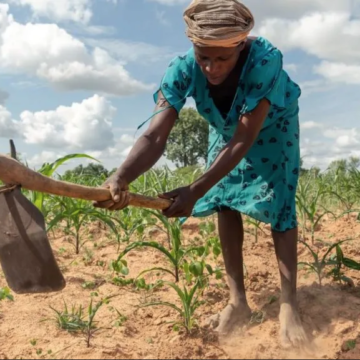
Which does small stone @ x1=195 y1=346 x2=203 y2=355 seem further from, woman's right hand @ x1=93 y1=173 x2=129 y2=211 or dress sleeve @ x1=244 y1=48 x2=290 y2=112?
Result: dress sleeve @ x1=244 y1=48 x2=290 y2=112

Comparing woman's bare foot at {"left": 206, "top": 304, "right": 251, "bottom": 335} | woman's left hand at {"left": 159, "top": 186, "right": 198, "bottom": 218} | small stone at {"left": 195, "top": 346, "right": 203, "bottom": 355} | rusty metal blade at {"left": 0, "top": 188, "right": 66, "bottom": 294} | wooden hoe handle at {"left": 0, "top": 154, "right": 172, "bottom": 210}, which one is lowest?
small stone at {"left": 195, "top": 346, "right": 203, "bottom": 355}

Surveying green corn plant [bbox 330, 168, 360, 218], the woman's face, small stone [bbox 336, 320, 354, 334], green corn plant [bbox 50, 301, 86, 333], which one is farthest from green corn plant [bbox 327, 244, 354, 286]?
green corn plant [bbox 330, 168, 360, 218]

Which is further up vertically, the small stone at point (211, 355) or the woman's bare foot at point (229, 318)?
Answer: the woman's bare foot at point (229, 318)

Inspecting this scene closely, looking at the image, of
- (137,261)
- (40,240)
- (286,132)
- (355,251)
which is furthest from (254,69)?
(355,251)

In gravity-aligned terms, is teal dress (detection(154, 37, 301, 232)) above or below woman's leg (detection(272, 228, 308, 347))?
above

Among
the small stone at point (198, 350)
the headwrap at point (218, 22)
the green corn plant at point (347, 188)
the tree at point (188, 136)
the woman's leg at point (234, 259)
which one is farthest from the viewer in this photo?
the tree at point (188, 136)

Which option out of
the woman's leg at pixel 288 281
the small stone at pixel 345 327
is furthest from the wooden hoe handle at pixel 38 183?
the small stone at pixel 345 327

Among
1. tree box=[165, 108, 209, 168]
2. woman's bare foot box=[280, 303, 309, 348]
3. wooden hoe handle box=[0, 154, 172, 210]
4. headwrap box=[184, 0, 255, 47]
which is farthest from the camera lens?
tree box=[165, 108, 209, 168]

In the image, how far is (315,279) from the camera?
127 inches

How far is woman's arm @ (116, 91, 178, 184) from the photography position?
8.02 feet

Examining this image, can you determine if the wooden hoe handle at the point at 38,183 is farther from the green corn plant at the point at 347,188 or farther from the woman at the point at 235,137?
the green corn plant at the point at 347,188

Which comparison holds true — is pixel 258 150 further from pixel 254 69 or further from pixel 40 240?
pixel 40 240

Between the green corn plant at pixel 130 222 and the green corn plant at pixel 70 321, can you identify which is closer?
the green corn plant at pixel 70 321

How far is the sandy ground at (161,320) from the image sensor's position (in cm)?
233
